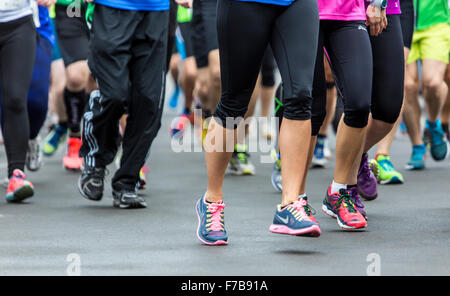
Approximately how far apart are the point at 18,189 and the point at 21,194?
0.13 ft

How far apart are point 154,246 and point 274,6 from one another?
134 centimetres

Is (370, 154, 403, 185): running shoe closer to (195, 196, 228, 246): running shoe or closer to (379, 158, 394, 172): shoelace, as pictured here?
(379, 158, 394, 172): shoelace

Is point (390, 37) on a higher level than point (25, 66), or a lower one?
higher

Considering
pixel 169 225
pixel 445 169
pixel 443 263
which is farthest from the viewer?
pixel 445 169

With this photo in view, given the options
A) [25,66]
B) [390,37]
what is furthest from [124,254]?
[25,66]

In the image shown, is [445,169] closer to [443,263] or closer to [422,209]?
[422,209]

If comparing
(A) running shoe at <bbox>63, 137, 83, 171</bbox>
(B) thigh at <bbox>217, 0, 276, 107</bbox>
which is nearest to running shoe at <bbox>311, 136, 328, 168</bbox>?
(A) running shoe at <bbox>63, 137, 83, 171</bbox>

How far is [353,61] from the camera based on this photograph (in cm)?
491

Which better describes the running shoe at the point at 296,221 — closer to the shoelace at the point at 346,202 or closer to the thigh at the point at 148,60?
the shoelace at the point at 346,202

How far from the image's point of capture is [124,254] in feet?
14.8

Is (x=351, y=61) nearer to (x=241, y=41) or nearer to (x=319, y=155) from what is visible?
(x=241, y=41)

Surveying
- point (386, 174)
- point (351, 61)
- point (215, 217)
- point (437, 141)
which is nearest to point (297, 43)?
point (351, 61)

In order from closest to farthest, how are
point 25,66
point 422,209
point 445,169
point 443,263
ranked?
point 443,263 < point 422,209 < point 25,66 < point 445,169

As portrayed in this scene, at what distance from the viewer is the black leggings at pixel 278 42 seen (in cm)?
453
